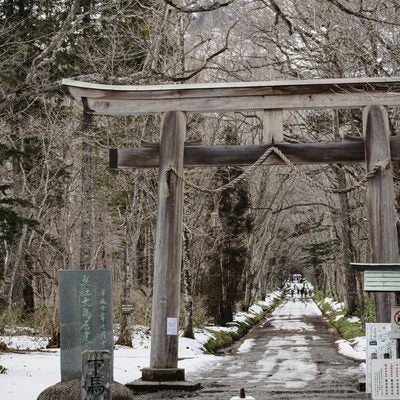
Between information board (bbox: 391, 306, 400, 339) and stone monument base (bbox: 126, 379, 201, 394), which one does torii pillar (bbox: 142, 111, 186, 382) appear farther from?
information board (bbox: 391, 306, 400, 339)

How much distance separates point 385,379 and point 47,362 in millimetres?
8275

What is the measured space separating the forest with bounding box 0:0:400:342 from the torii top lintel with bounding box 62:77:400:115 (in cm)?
61

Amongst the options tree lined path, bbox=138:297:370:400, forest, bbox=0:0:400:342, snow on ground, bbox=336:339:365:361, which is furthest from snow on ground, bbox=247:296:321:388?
forest, bbox=0:0:400:342

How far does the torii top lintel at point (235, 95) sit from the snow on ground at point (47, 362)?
18.5 feet

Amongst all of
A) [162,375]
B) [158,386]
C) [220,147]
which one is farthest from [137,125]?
[158,386]

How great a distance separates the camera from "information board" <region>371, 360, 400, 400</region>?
9484 millimetres

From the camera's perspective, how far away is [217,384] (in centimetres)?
1350

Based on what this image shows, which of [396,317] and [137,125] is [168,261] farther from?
[137,125]

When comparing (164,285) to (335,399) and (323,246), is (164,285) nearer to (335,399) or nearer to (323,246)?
(335,399)

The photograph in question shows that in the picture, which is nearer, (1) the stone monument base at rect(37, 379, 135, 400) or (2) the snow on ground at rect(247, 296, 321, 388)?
(1) the stone monument base at rect(37, 379, 135, 400)

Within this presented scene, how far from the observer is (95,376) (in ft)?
26.4

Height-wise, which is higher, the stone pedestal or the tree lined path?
the stone pedestal

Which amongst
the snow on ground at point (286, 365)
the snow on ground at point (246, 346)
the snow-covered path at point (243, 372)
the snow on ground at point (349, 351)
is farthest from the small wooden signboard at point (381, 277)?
the snow on ground at point (246, 346)

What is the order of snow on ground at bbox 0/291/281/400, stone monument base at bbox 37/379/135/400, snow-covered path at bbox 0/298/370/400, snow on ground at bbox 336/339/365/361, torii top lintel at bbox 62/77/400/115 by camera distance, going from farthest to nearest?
snow on ground at bbox 336/339/365/361, torii top lintel at bbox 62/77/400/115, snow-covered path at bbox 0/298/370/400, snow on ground at bbox 0/291/281/400, stone monument base at bbox 37/379/135/400
